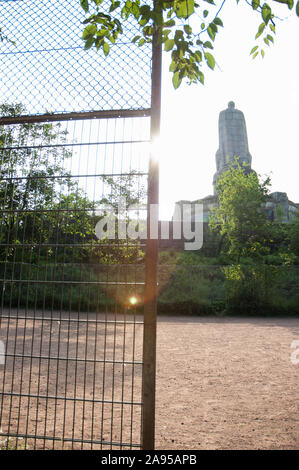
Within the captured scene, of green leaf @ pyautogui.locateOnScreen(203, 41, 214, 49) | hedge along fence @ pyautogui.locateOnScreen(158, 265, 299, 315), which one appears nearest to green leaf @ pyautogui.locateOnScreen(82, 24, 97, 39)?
green leaf @ pyautogui.locateOnScreen(203, 41, 214, 49)

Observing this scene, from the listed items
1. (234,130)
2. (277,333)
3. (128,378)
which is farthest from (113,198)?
(234,130)

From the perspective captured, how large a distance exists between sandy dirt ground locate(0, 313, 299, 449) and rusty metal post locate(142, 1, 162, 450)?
4.4 inches

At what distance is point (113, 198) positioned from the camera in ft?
9.37

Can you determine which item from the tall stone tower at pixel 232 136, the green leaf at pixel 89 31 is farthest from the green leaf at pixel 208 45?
the tall stone tower at pixel 232 136

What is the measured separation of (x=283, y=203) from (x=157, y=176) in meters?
27.6

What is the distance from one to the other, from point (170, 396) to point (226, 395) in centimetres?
71

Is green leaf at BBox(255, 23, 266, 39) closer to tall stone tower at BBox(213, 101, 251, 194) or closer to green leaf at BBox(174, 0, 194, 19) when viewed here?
green leaf at BBox(174, 0, 194, 19)

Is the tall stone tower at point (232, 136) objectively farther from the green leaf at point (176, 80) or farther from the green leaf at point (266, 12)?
the green leaf at point (266, 12)

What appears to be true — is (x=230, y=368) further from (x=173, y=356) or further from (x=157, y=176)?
(x=157, y=176)

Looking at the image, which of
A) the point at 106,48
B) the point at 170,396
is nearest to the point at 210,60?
the point at 106,48

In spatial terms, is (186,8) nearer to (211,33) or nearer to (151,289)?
(211,33)

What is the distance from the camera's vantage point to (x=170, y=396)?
4.39 m

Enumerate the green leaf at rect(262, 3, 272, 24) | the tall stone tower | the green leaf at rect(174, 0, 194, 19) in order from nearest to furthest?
the green leaf at rect(174, 0, 194, 19)
the green leaf at rect(262, 3, 272, 24)
the tall stone tower

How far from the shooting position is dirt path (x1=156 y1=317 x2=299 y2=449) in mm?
3205
